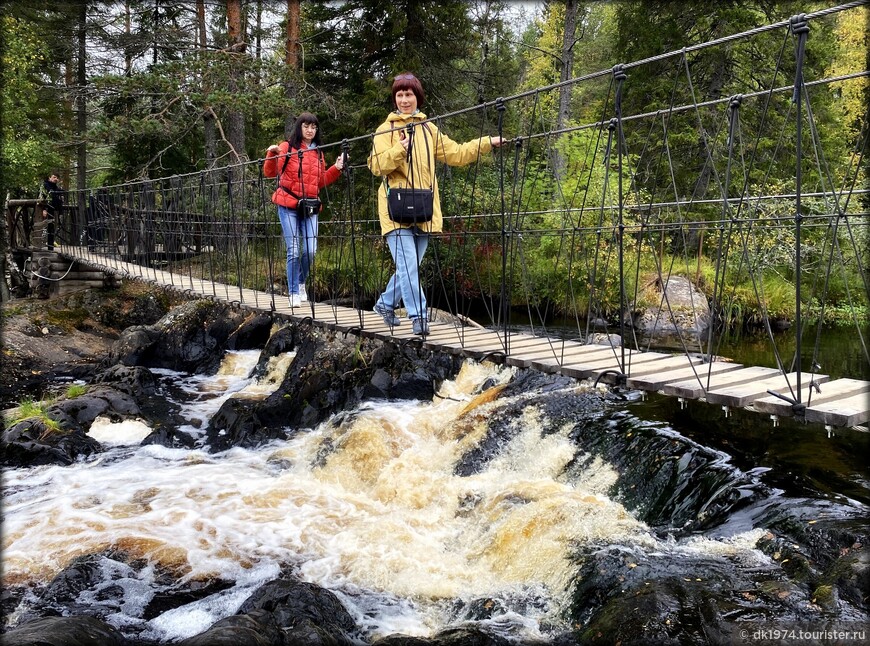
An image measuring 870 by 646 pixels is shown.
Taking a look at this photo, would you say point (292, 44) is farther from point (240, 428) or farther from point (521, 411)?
point (521, 411)

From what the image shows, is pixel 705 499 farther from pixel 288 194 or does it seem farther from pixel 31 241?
pixel 31 241

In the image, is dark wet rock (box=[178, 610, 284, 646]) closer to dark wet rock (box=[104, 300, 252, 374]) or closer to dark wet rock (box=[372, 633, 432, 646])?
dark wet rock (box=[372, 633, 432, 646])

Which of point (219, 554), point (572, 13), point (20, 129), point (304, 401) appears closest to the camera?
point (219, 554)

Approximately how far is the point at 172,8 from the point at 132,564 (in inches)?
479

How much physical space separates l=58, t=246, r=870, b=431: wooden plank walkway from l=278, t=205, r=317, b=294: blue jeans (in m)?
0.28

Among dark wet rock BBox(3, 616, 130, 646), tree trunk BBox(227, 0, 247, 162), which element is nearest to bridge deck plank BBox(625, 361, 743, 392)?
dark wet rock BBox(3, 616, 130, 646)

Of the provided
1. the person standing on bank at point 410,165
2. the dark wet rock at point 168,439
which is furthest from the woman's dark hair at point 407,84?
the dark wet rock at point 168,439

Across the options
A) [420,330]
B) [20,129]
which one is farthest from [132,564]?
[20,129]

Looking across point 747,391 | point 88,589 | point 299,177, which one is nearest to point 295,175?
point 299,177

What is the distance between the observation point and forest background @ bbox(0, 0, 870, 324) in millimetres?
9594

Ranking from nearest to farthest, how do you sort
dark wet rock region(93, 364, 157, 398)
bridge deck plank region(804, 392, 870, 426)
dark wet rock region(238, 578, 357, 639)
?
bridge deck plank region(804, 392, 870, 426)
dark wet rock region(238, 578, 357, 639)
dark wet rock region(93, 364, 157, 398)

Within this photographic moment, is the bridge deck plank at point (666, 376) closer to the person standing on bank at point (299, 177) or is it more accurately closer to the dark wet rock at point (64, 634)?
the dark wet rock at point (64, 634)

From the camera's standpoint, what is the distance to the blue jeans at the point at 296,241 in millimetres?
5070

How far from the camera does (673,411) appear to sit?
510 cm
